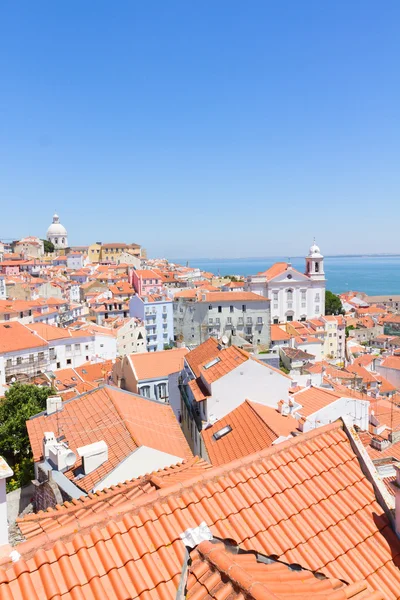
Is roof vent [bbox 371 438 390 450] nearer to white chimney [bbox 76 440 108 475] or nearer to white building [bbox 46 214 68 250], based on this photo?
white chimney [bbox 76 440 108 475]

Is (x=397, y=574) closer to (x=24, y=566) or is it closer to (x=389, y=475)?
(x=24, y=566)

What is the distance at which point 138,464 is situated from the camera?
941 centimetres

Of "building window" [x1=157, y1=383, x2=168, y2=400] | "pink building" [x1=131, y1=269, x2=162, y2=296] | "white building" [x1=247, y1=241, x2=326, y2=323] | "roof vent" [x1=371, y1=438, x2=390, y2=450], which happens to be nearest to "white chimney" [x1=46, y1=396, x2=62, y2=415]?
"building window" [x1=157, y1=383, x2=168, y2=400]

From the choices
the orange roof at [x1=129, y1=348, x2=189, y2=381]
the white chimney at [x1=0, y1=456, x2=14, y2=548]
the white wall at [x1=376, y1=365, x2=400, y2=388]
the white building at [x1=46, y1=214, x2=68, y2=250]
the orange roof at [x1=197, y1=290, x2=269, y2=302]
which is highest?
the white building at [x1=46, y1=214, x2=68, y2=250]

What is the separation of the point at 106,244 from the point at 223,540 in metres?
117

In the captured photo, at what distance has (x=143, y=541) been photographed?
3.57 meters

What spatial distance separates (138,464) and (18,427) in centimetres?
900

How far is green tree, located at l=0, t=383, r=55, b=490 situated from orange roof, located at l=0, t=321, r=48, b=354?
54.8 ft

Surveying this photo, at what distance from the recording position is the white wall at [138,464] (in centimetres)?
906

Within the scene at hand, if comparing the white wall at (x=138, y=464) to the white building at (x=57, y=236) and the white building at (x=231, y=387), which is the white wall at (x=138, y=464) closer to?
the white building at (x=231, y=387)

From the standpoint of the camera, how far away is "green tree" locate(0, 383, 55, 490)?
1368 cm

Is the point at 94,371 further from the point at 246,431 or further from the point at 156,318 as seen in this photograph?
the point at 246,431

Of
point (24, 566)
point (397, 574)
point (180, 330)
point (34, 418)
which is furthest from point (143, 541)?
point (180, 330)

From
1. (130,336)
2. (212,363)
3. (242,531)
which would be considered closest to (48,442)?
(212,363)
